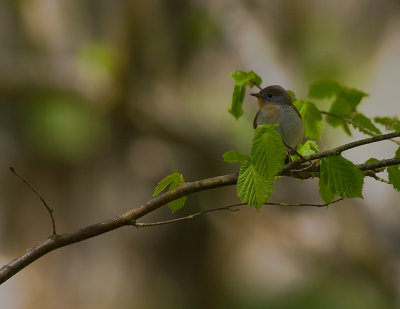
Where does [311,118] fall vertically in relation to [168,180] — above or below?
above

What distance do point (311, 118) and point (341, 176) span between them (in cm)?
68

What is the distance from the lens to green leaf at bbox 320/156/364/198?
1.71 metres

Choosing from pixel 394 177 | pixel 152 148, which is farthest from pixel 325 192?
pixel 152 148

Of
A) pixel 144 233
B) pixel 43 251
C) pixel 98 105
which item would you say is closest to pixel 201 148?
pixel 98 105

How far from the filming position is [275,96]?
9.83ft

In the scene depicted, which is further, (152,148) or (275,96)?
(152,148)

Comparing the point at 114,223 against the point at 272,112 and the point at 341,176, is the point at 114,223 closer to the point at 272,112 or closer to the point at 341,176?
the point at 341,176

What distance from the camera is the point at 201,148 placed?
268 inches

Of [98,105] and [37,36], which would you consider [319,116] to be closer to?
[98,105]

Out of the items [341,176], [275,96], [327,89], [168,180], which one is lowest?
[341,176]

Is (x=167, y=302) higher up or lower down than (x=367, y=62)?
lower down

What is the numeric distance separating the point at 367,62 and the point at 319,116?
852 centimetres

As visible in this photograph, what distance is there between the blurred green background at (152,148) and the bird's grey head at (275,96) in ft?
9.33

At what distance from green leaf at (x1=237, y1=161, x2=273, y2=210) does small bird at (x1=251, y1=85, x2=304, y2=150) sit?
786 mm
